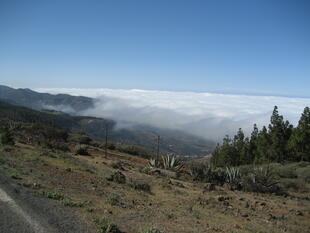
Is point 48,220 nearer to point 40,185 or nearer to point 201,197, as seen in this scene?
point 40,185

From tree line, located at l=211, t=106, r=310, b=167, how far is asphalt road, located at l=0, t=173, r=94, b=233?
35032 millimetres

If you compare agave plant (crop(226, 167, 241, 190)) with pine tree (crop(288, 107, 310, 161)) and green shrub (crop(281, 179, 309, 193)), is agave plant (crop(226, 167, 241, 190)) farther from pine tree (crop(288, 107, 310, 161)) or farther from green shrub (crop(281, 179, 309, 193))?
pine tree (crop(288, 107, 310, 161))

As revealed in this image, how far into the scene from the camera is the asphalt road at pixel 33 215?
5355 millimetres

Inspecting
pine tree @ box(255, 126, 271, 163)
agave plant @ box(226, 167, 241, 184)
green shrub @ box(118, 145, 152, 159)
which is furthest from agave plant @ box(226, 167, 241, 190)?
pine tree @ box(255, 126, 271, 163)

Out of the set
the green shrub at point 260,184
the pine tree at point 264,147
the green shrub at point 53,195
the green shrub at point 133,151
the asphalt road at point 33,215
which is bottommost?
the green shrub at point 133,151

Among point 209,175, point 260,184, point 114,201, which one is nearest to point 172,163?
point 209,175

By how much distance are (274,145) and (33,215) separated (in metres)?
43.5

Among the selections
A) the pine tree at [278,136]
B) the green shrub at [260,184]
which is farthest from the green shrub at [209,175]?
the pine tree at [278,136]

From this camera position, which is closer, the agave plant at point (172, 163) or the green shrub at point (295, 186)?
the green shrub at point (295, 186)

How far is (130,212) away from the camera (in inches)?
318

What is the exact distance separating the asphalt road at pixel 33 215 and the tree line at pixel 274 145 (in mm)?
35032

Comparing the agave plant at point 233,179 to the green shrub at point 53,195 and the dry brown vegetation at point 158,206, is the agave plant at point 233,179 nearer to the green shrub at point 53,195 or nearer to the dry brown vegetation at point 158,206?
the dry brown vegetation at point 158,206

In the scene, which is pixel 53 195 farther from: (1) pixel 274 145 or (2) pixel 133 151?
(1) pixel 274 145

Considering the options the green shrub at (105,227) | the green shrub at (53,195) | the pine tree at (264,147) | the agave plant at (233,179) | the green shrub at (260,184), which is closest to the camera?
the green shrub at (105,227)
